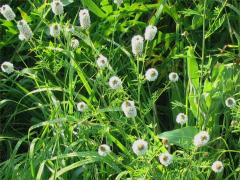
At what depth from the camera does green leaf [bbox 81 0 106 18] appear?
243 cm

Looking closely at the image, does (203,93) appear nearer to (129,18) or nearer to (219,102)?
(219,102)

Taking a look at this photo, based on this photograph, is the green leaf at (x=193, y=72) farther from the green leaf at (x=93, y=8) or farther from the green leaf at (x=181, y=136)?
the green leaf at (x=93, y=8)

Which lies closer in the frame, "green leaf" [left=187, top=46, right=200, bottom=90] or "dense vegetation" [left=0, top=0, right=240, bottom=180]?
"dense vegetation" [left=0, top=0, right=240, bottom=180]

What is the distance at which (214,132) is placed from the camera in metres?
2.05

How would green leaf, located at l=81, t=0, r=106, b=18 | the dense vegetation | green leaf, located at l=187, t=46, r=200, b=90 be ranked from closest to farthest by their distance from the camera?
the dense vegetation
green leaf, located at l=187, t=46, r=200, b=90
green leaf, located at l=81, t=0, r=106, b=18

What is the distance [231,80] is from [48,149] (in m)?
0.68

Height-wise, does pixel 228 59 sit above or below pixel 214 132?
above

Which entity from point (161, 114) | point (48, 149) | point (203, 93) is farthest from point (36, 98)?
point (203, 93)

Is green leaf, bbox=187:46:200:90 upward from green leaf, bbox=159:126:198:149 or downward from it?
upward

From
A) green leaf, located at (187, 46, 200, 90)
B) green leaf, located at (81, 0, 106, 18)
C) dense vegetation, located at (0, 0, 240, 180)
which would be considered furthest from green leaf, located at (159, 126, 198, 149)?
green leaf, located at (81, 0, 106, 18)

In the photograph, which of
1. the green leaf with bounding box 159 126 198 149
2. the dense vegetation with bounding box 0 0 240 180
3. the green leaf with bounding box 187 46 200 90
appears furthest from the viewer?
Result: the green leaf with bounding box 187 46 200 90

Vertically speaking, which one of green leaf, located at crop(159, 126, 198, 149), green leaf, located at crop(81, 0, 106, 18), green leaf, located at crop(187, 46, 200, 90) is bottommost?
green leaf, located at crop(159, 126, 198, 149)

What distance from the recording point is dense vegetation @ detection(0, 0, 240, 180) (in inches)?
70.5

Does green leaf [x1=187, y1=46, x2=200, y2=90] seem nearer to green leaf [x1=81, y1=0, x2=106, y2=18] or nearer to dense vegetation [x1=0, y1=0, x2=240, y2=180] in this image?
dense vegetation [x1=0, y1=0, x2=240, y2=180]
